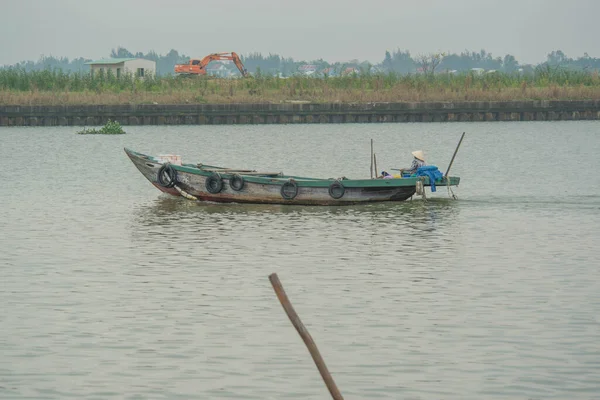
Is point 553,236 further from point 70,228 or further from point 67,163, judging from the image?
point 67,163

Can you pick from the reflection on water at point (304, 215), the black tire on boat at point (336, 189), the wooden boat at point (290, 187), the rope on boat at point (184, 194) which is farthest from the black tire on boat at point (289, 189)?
the rope on boat at point (184, 194)

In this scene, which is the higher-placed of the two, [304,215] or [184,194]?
[184,194]

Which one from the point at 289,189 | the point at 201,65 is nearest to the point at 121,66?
the point at 201,65

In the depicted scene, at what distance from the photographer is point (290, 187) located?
88.8ft

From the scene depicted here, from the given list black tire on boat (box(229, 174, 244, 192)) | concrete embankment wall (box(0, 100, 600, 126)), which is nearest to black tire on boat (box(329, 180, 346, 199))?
black tire on boat (box(229, 174, 244, 192))

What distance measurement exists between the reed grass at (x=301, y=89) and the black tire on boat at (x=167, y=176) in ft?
138

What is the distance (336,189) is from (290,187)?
111 cm

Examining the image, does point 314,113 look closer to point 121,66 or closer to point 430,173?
point 121,66

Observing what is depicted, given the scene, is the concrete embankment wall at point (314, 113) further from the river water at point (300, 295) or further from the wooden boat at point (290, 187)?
the wooden boat at point (290, 187)

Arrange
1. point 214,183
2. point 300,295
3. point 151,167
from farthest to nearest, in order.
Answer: point 151,167, point 214,183, point 300,295

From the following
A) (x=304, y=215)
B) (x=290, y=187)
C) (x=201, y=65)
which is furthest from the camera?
(x=201, y=65)

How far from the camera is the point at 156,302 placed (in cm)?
1595

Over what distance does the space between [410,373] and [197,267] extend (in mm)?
7666

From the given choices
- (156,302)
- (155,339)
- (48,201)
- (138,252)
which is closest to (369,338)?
(155,339)
